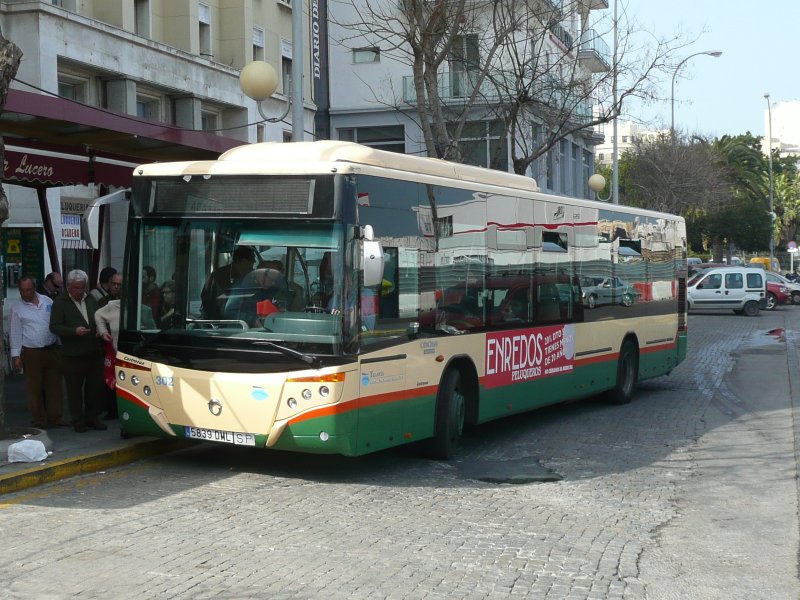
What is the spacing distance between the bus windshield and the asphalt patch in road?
208 centimetres

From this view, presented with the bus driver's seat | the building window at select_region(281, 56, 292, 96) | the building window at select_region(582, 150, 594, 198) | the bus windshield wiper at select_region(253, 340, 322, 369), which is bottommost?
the bus windshield wiper at select_region(253, 340, 322, 369)

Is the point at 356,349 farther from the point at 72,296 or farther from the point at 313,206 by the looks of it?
the point at 72,296

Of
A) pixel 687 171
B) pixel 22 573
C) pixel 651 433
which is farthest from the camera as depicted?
pixel 687 171

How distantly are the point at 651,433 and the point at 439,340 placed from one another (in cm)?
391

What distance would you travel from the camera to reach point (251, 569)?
6.53m

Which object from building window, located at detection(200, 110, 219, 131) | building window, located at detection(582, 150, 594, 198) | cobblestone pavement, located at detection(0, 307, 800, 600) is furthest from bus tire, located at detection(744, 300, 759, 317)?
cobblestone pavement, located at detection(0, 307, 800, 600)

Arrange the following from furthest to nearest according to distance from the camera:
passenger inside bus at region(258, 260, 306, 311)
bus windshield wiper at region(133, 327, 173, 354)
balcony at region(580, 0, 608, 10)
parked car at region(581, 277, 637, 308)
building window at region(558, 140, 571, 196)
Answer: building window at region(558, 140, 571, 196) < balcony at region(580, 0, 608, 10) < parked car at region(581, 277, 637, 308) < bus windshield wiper at region(133, 327, 173, 354) < passenger inside bus at region(258, 260, 306, 311)

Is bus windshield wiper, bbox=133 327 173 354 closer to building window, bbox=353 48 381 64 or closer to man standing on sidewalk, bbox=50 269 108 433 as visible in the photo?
man standing on sidewalk, bbox=50 269 108 433

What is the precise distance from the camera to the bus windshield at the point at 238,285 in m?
9.03

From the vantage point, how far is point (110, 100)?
82.8 feet

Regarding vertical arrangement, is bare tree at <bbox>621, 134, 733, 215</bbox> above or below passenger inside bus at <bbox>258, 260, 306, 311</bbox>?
above

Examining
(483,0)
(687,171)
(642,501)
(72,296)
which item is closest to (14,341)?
(72,296)

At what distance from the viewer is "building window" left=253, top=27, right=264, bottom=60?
103ft

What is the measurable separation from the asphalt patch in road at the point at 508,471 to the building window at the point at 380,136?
3221 centimetres
